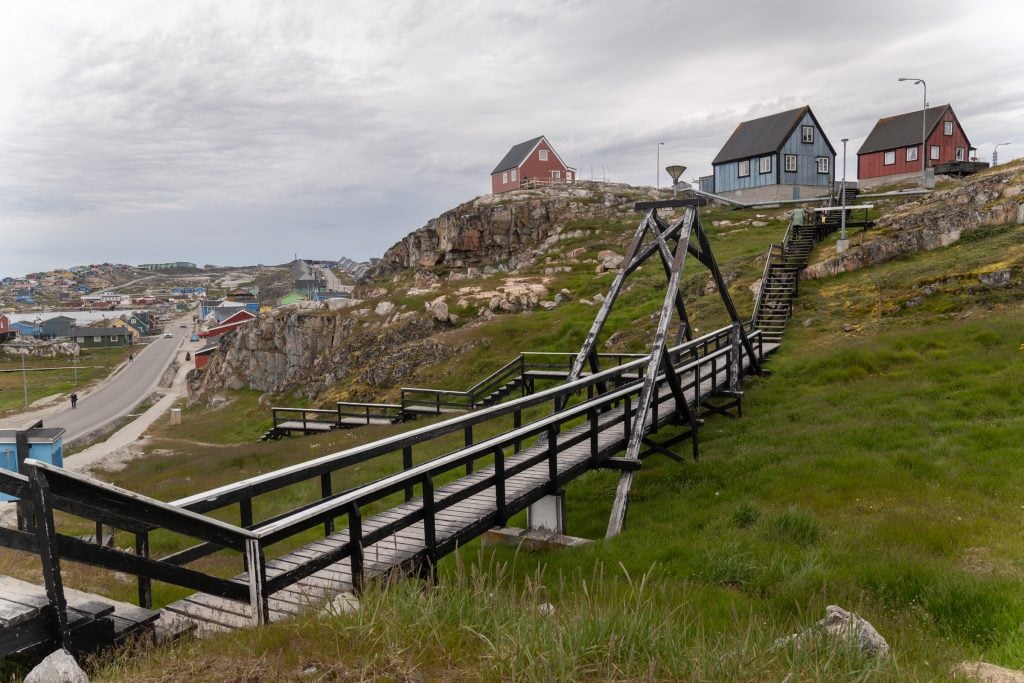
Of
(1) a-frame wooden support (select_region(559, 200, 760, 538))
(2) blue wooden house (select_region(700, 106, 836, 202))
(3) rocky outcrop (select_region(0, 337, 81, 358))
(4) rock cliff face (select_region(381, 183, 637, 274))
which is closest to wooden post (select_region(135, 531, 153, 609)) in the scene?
(1) a-frame wooden support (select_region(559, 200, 760, 538))

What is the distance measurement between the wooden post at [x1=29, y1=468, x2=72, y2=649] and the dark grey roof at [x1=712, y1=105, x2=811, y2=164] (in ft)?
181

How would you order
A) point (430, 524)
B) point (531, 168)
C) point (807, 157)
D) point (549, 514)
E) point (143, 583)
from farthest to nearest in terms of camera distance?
point (531, 168)
point (807, 157)
point (549, 514)
point (430, 524)
point (143, 583)

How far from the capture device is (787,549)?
7.66 meters

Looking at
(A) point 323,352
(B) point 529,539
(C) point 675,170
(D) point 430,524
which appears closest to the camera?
(D) point 430,524

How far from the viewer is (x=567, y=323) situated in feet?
99.7

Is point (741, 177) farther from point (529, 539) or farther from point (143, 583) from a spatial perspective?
point (143, 583)

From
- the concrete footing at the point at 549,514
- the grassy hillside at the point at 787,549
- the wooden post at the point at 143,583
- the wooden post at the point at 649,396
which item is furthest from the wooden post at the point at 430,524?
the wooden post at the point at 649,396

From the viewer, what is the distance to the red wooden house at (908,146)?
52269mm

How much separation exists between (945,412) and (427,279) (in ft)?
145

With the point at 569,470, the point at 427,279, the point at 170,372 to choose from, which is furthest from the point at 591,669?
the point at 170,372

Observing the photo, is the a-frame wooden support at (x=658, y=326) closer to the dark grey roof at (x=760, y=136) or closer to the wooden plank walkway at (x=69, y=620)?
the wooden plank walkway at (x=69, y=620)

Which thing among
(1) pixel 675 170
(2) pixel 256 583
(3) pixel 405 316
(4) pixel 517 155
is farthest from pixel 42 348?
(2) pixel 256 583

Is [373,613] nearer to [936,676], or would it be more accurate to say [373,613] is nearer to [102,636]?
[102,636]

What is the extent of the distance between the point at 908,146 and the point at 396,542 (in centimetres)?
6030
